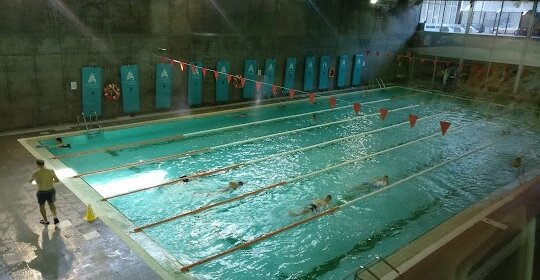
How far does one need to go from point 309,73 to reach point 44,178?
16.4 metres

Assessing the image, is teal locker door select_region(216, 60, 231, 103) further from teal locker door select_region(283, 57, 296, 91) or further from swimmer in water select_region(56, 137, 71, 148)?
swimmer in water select_region(56, 137, 71, 148)

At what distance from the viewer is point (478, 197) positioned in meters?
11.1

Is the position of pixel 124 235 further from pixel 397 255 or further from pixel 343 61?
pixel 343 61

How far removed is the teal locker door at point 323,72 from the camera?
73.9 feet

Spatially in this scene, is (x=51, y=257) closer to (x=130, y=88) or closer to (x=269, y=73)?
(x=130, y=88)

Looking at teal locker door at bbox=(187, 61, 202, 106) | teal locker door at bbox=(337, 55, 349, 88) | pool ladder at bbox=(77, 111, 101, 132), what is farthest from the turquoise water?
teal locker door at bbox=(337, 55, 349, 88)

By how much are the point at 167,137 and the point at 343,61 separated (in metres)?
13.2

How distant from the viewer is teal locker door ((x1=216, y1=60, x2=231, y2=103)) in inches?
704

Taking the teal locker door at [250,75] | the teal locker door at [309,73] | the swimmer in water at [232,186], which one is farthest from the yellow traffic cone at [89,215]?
the teal locker door at [309,73]

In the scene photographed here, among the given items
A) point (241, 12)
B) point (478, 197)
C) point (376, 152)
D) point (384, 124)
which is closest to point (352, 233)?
point (478, 197)

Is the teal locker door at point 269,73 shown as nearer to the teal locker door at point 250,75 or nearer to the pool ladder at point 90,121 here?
the teal locker door at point 250,75

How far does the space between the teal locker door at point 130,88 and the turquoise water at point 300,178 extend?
130cm

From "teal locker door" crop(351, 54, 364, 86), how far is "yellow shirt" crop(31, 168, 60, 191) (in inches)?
797

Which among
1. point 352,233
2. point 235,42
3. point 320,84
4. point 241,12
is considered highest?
point 241,12
